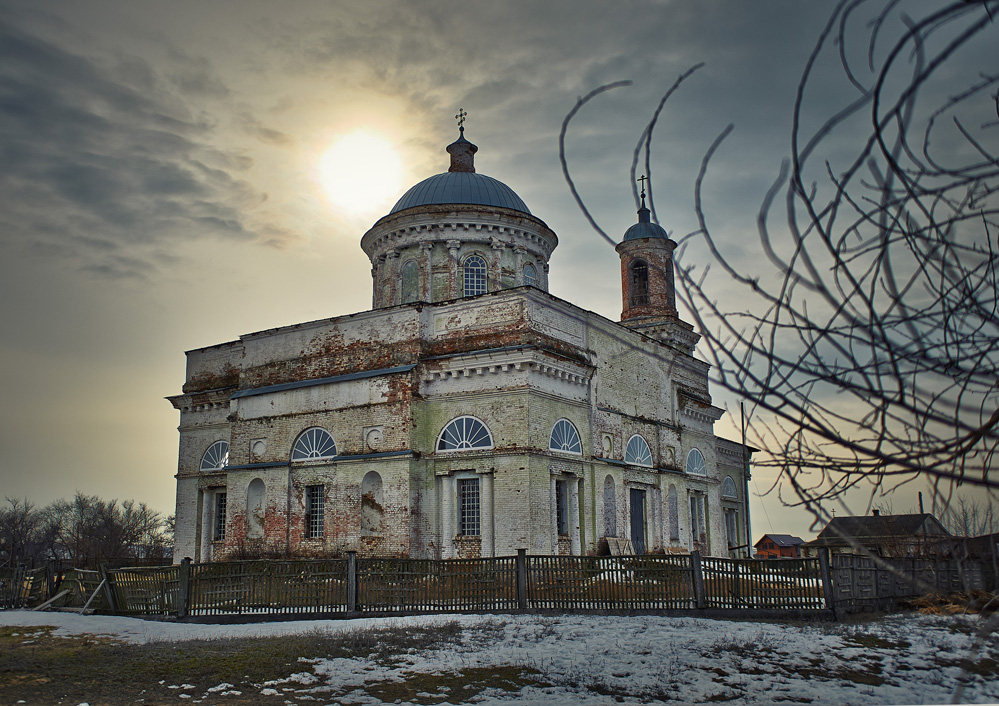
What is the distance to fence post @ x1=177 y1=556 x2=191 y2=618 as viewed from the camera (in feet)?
50.7

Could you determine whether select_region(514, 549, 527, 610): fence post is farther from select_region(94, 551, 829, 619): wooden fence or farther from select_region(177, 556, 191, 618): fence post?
select_region(177, 556, 191, 618): fence post

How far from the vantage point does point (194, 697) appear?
8.97m

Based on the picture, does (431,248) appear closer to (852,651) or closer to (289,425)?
(289,425)

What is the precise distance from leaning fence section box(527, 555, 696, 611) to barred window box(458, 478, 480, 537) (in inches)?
255

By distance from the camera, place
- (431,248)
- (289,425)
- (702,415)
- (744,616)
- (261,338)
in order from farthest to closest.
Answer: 1. (702,415)
2. (431,248)
3. (261,338)
4. (289,425)
5. (744,616)

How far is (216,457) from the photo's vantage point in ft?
91.8

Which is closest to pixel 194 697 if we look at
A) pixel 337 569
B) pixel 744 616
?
pixel 337 569

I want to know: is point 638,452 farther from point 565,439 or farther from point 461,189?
point 461,189

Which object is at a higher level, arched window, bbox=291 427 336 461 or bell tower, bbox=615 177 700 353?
bell tower, bbox=615 177 700 353

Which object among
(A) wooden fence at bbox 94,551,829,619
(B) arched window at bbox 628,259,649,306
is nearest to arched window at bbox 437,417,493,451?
(A) wooden fence at bbox 94,551,829,619

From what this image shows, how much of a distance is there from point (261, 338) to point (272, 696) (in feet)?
60.3

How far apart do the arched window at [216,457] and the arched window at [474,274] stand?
9.72m

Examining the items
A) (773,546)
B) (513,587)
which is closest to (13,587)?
(513,587)

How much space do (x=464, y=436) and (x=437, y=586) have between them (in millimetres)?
6974
